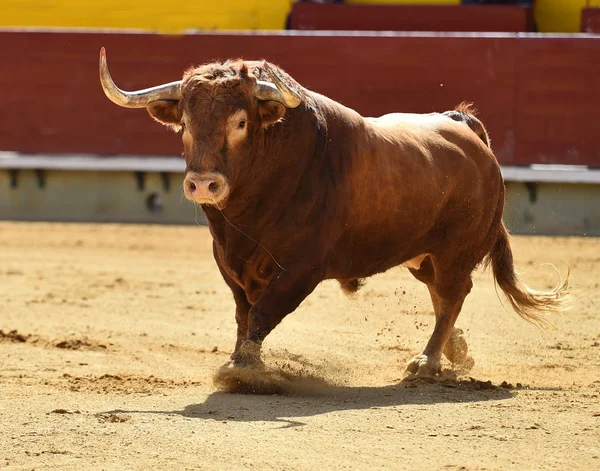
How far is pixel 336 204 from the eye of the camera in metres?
4.73

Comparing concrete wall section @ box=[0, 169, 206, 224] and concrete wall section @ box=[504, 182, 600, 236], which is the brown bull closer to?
concrete wall section @ box=[504, 182, 600, 236]

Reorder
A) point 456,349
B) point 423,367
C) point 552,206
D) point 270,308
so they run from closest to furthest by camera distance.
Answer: point 270,308
point 423,367
point 456,349
point 552,206

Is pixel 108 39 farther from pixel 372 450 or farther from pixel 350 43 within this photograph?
pixel 372 450

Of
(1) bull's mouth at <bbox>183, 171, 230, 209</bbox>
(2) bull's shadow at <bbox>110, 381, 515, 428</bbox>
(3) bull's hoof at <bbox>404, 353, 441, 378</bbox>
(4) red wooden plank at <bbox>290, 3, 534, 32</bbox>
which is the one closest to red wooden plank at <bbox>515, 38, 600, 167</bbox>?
(4) red wooden plank at <bbox>290, 3, 534, 32</bbox>

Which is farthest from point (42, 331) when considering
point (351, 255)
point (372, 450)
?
point (372, 450)

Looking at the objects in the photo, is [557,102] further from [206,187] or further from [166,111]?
[206,187]

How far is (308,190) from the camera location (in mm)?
4660

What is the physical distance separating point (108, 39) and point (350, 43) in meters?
2.38

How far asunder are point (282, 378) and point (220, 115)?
111 centimetres

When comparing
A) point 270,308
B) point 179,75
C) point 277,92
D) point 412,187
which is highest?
point 277,92

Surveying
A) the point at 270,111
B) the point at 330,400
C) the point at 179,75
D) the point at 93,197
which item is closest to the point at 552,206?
the point at 179,75

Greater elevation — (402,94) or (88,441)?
(402,94)

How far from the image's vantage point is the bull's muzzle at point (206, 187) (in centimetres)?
420

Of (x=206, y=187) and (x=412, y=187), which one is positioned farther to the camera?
(x=412, y=187)
